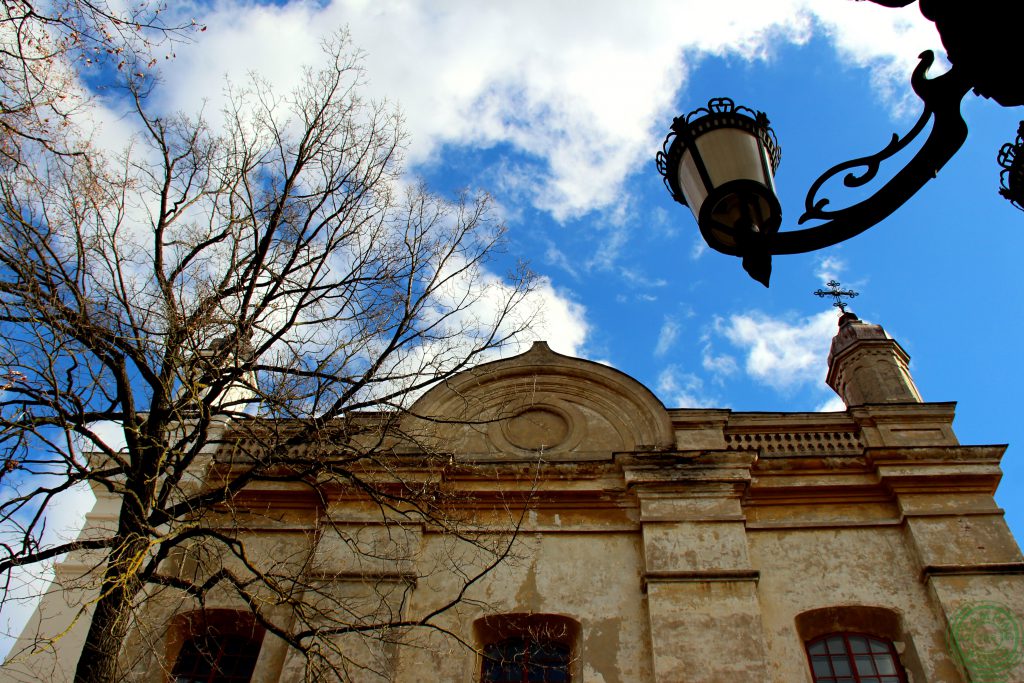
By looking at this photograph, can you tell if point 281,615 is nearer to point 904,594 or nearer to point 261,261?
point 261,261

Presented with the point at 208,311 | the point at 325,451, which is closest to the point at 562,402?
the point at 325,451

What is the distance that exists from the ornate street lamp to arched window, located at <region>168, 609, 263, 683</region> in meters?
9.14

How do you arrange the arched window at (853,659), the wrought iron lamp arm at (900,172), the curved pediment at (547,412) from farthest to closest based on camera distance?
the curved pediment at (547,412), the arched window at (853,659), the wrought iron lamp arm at (900,172)

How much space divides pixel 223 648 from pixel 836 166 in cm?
989

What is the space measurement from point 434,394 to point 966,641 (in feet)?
27.7

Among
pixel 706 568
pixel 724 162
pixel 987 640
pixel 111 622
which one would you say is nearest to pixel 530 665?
pixel 706 568

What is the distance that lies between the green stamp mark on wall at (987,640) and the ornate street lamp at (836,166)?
7.44 meters

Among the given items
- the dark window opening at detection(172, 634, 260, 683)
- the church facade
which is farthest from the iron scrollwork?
the dark window opening at detection(172, 634, 260, 683)

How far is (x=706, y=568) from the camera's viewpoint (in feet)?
34.8

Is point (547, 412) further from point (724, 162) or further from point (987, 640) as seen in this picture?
point (724, 162)

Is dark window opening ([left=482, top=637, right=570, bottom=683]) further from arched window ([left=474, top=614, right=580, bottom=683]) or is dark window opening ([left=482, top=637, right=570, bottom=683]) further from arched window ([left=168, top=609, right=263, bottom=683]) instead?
arched window ([left=168, top=609, right=263, bottom=683])

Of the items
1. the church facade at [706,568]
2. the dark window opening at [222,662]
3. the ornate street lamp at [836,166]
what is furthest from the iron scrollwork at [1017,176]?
the dark window opening at [222,662]

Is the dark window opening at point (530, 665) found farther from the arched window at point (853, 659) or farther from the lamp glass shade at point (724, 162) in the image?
the lamp glass shade at point (724, 162)

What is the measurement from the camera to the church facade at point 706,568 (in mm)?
9906
